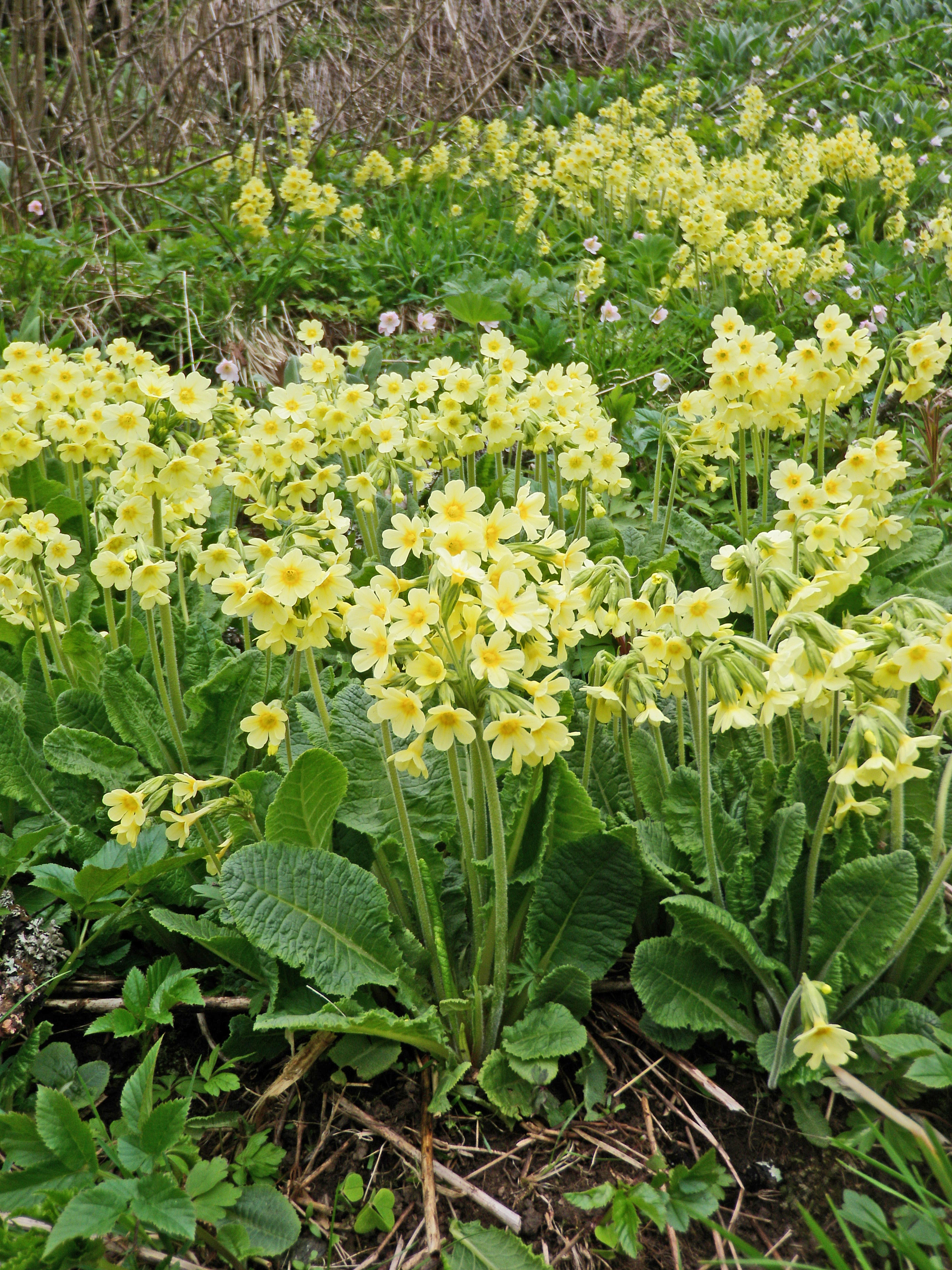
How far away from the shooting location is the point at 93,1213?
142 centimetres

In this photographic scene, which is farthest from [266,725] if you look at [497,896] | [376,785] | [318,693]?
[497,896]

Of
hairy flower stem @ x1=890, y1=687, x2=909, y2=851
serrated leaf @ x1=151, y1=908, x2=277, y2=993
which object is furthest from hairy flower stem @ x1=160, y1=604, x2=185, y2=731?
hairy flower stem @ x1=890, y1=687, x2=909, y2=851

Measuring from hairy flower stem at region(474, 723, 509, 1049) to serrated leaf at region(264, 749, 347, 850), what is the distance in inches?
12.5

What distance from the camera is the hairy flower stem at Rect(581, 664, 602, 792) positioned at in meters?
1.95

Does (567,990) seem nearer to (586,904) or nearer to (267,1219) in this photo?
(586,904)

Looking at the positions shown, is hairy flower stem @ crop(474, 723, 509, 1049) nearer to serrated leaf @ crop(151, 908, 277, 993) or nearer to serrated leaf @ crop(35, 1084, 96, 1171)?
serrated leaf @ crop(151, 908, 277, 993)

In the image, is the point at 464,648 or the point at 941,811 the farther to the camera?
the point at 941,811

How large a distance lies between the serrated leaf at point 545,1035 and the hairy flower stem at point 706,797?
0.36 m

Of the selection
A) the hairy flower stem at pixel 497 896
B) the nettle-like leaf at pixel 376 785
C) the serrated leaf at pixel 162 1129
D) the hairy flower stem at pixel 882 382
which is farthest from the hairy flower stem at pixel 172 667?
the hairy flower stem at pixel 882 382

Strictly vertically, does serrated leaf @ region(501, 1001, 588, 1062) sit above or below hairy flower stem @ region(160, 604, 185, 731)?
below

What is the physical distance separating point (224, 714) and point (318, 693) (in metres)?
0.52

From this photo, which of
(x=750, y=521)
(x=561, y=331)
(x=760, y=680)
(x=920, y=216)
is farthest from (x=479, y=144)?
(x=760, y=680)

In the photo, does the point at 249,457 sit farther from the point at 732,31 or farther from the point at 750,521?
the point at 732,31

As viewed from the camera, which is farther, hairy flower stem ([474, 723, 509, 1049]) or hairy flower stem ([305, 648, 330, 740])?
hairy flower stem ([305, 648, 330, 740])
